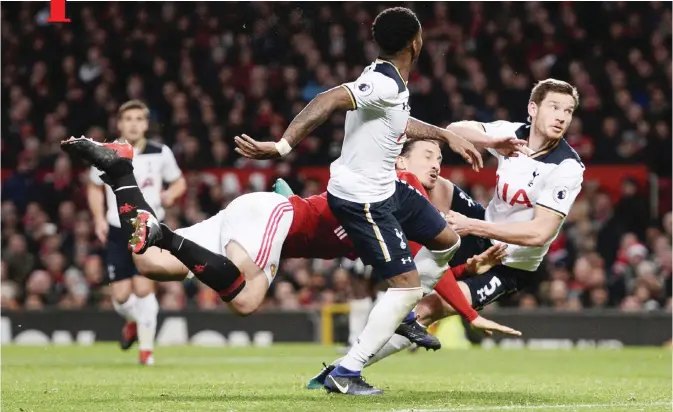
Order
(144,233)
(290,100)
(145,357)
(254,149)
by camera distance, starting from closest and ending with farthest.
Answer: (254,149) → (144,233) → (145,357) → (290,100)

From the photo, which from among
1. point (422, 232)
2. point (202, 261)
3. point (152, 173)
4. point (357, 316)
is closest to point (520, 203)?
point (422, 232)

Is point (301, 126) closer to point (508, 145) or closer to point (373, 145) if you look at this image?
point (373, 145)

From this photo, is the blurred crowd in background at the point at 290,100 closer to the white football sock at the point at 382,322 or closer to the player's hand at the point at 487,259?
the player's hand at the point at 487,259

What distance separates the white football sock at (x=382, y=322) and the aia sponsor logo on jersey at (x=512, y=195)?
1.51 m

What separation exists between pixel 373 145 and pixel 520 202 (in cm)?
167

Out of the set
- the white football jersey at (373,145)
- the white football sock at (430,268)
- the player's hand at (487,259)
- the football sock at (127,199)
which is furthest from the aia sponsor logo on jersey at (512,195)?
A: the football sock at (127,199)

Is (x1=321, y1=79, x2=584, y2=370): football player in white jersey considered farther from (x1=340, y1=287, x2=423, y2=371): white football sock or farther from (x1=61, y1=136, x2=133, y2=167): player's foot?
(x1=61, y1=136, x2=133, y2=167): player's foot

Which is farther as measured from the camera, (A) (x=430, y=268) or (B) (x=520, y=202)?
(B) (x=520, y=202)

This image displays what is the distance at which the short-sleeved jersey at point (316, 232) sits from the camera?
7.86 metres

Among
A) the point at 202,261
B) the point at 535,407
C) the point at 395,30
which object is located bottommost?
the point at 535,407

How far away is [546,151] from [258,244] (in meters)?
2.05

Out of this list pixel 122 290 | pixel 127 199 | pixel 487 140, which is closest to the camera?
pixel 127 199

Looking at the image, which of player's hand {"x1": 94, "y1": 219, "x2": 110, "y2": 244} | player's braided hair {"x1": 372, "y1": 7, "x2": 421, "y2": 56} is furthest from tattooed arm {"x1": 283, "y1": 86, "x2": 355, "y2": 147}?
player's hand {"x1": 94, "y1": 219, "x2": 110, "y2": 244}

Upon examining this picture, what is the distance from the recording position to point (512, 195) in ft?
27.7
